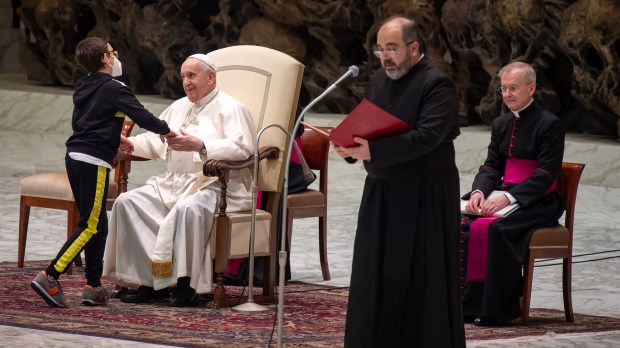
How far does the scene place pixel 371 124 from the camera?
516cm

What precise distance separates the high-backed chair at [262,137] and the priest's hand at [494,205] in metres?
1.17

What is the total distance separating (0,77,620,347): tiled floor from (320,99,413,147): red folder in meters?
1.53

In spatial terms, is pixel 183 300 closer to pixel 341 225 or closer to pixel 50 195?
pixel 50 195

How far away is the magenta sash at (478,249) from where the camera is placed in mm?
6934

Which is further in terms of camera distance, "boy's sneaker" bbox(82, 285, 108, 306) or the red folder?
"boy's sneaker" bbox(82, 285, 108, 306)

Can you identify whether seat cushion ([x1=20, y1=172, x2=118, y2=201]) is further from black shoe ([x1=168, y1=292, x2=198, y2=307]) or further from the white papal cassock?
black shoe ([x1=168, y1=292, x2=198, y2=307])

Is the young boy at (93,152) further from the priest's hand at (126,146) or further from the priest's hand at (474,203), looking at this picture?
the priest's hand at (474,203)

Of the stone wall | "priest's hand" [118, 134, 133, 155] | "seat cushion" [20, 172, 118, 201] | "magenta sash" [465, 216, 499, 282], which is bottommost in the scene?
"magenta sash" [465, 216, 499, 282]

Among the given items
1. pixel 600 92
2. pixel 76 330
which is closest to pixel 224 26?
pixel 600 92

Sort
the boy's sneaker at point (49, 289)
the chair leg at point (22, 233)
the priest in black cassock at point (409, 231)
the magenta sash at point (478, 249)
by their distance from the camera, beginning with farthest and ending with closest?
the chair leg at point (22, 233) → the magenta sash at point (478, 249) → the boy's sneaker at point (49, 289) → the priest in black cassock at point (409, 231)

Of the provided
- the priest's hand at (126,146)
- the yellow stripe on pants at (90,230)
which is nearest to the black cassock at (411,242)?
the yellow stripe on pants at (90,230)

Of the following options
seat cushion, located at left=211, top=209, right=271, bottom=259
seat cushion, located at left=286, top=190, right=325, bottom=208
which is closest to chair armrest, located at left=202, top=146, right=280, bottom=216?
seat cushion, located at left=211, top=209, right=271, bottom=259

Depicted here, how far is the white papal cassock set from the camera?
6949 mm

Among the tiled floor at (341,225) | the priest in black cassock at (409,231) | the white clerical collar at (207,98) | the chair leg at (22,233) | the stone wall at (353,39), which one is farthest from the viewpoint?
the stone wall at (353,39)
